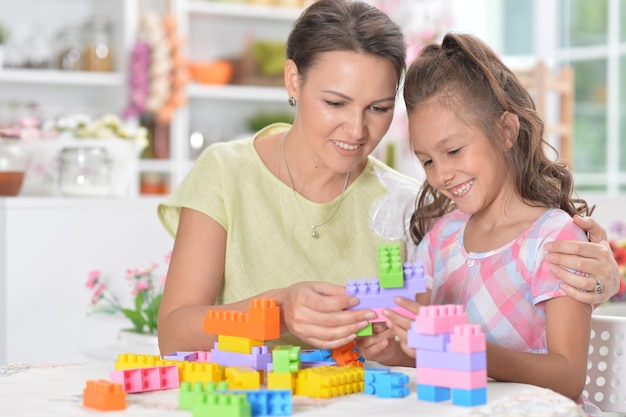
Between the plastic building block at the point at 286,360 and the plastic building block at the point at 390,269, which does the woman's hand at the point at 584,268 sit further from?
the plastic building block at the point at 286,360

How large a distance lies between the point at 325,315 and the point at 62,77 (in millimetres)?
3945

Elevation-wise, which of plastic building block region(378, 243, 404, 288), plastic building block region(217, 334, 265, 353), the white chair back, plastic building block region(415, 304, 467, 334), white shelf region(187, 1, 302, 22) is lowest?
the white chair back

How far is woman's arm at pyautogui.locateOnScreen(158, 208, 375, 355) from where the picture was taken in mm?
1522

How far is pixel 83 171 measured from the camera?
330 cm

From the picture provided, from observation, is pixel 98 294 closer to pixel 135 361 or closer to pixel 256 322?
pixel 135 361

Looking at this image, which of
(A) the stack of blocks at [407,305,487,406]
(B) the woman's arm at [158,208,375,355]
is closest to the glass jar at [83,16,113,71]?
(B) the woman's arm at [158,208,375,355]

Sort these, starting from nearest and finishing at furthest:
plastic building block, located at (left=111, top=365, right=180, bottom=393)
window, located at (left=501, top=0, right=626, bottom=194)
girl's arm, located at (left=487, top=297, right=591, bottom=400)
→ plastic building block, located at (left=111, top=365, right=180, bottom=393) → girl's arm, located at (left=487, top=297, right=591, bottom=400) → window, located at (left=501, top=0, right=626, bottom=194)

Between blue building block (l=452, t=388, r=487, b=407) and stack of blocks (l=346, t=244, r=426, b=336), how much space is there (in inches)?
7.3

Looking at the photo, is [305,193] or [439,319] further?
[305,193]

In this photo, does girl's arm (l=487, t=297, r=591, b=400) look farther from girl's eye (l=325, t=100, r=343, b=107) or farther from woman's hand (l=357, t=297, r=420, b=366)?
girl's eye (l=325, t=100, r=343, b=107)

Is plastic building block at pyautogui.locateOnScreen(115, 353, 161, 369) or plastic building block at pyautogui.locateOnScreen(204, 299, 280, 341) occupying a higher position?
plastic building block at pyautogui.locateOnScreen(204, 299, 280, 341)

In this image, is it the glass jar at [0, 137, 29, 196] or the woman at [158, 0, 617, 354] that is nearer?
the woman at [158, 0, 617, 354]

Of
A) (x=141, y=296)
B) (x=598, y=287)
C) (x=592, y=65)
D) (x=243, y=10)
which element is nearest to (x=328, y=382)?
(x=598, y=287)

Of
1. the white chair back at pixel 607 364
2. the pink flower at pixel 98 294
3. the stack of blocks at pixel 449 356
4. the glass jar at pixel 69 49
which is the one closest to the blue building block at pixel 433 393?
the stack of blocks at pixel 449 356
